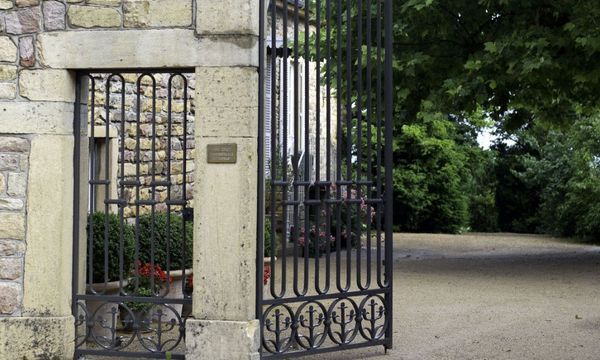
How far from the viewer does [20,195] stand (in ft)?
27.4

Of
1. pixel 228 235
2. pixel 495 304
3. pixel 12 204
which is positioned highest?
pixel 12 204

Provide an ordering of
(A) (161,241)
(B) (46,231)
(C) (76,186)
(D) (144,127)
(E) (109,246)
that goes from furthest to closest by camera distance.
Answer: (D) (144,127) → (A) (161,241) → (E) (109,246) → (C) (76,186) → (B) (46,231)

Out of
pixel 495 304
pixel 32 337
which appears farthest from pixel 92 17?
pixel 495 304

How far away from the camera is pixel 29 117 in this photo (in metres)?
8.34

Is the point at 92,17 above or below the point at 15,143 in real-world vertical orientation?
above

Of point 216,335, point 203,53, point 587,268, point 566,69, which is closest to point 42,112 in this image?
point 203,53

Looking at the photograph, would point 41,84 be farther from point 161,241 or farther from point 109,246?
point 161,241

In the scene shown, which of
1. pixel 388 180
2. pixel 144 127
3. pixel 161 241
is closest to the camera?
pixel 388 180

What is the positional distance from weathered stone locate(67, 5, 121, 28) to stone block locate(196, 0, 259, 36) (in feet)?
2.38

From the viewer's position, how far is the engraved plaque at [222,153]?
805 centimetres

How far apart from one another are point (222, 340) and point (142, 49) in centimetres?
230

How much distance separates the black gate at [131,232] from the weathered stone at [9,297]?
46cm

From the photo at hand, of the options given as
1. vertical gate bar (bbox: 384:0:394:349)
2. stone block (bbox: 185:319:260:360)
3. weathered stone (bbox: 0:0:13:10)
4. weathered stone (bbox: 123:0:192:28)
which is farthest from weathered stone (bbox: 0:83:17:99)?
vertical gate bar (bbox: 384:0:394:349)

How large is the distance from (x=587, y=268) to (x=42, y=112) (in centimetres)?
1160
